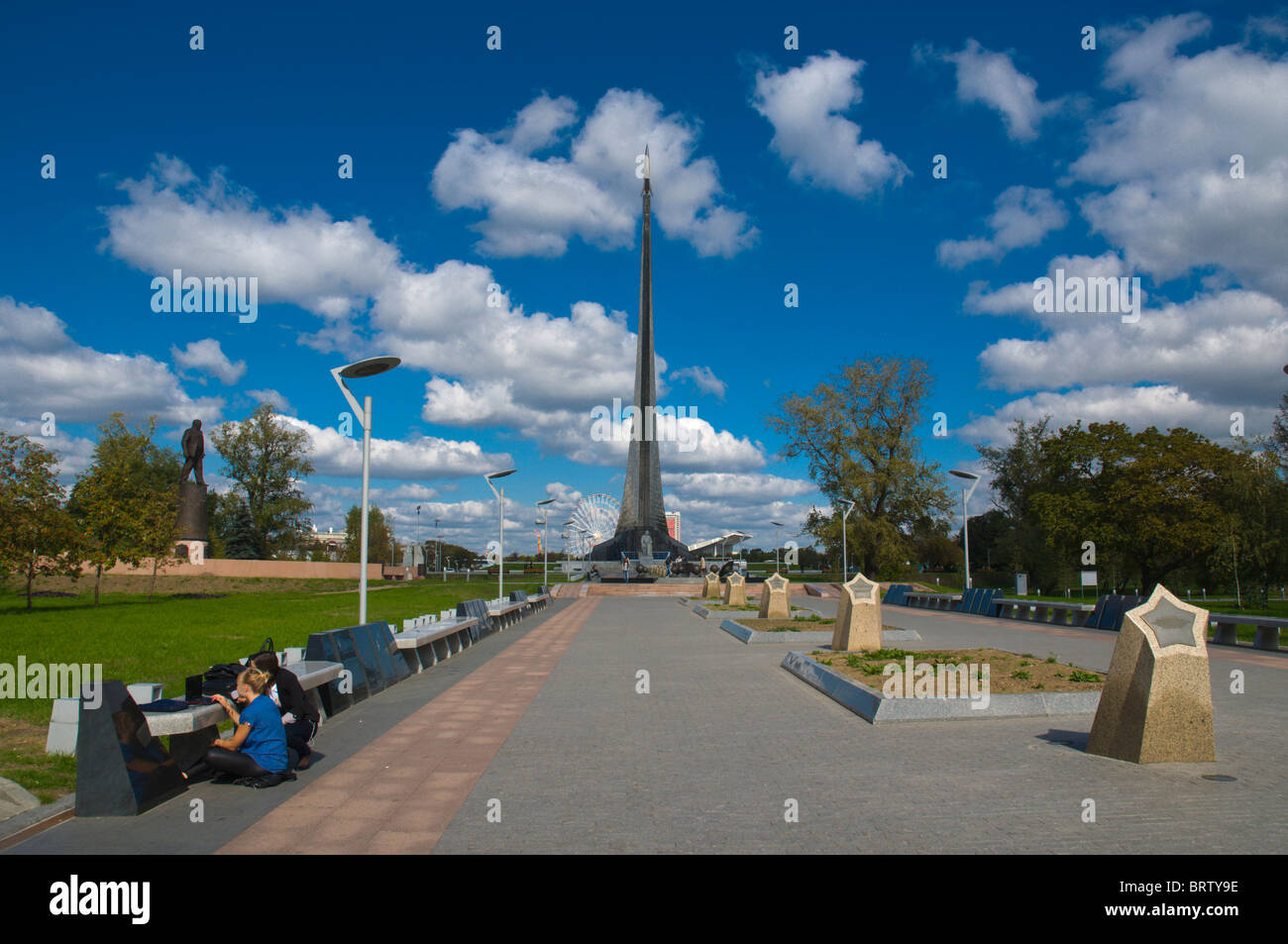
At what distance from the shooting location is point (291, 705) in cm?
775

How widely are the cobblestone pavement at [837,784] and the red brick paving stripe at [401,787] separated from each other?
0.22m

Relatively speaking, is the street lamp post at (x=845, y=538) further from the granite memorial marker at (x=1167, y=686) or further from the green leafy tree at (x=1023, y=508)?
the granite memorial marker at (x=1167, y=686)

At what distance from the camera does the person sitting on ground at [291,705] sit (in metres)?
7.27

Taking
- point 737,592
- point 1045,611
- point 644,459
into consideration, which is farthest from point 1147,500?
point 644,459

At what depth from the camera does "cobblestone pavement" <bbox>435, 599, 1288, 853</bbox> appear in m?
5.26

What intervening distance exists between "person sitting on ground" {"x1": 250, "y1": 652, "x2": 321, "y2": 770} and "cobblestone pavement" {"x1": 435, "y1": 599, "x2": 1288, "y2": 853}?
5.30 ft

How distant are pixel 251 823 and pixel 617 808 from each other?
2376 millimetres

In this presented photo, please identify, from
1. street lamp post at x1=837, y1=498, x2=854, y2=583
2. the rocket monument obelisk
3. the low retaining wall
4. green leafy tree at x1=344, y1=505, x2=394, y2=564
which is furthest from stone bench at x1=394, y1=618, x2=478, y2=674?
green leafy tree at x1=344, y1=505, x2=394, y2=564

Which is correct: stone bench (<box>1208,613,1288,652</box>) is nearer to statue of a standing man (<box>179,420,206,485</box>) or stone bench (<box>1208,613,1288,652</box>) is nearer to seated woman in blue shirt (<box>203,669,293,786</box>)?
seated woman in blue shirt (<box>203,669,293,786</box>)

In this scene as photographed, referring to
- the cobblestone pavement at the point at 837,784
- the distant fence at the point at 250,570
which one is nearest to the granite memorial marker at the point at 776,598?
the cobblestone pavement at the point at 837,784

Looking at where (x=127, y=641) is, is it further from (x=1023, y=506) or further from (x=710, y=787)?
(x=1023, y=506)
